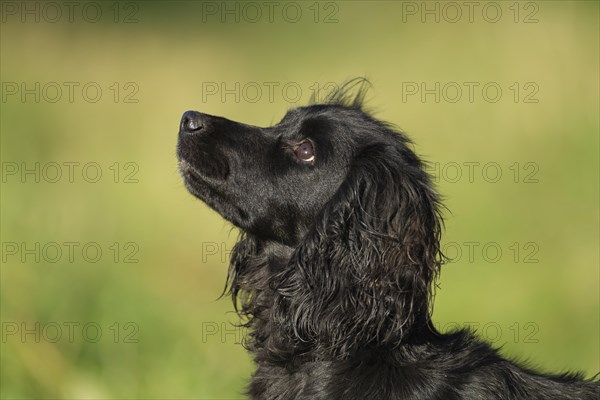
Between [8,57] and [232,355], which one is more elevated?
[8,57]

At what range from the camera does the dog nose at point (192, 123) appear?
5059 mm

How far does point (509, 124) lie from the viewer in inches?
491

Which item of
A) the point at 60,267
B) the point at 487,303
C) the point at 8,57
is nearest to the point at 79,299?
the point at 60,267

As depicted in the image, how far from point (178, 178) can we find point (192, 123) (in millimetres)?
3749

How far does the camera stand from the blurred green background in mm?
7930

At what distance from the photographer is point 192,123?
5.07 m

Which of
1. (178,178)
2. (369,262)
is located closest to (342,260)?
(369,262)

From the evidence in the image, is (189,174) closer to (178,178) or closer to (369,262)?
(369,262)

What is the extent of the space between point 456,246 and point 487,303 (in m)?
0.98

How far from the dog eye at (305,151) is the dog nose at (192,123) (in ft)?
1.71

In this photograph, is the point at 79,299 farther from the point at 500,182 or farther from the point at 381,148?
the point at 500,182

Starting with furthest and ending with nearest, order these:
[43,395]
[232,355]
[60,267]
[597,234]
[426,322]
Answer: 1. [597,234]
2. [60,267]
3. [232,355]
4. [43,395]
5. [426,322]

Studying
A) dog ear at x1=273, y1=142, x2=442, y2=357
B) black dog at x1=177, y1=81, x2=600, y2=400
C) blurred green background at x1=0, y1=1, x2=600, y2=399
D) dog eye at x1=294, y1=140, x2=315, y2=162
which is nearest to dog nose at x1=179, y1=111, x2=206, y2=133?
black dog at x1=177, y1=81, x2=600, y2=400

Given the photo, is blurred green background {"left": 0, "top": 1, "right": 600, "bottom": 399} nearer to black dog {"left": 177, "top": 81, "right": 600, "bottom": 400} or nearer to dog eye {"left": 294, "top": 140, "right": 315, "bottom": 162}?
black dog {"left": 177, "top": 81, "right": 600, "bottom": 400}
